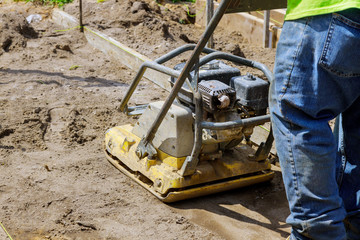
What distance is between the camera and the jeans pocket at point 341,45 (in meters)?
2.23

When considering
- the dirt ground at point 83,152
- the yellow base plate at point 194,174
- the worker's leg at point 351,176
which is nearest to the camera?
the worker's leg at point 351,176

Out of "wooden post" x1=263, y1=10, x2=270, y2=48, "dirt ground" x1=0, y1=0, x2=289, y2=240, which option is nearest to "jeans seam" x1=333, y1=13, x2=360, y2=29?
"dirt ground" x1=0, y1=0, x2=289, y2=240

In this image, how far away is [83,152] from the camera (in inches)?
174

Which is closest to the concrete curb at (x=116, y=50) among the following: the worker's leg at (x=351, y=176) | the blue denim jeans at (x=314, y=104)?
the worker's leg at (x=351, y=176)

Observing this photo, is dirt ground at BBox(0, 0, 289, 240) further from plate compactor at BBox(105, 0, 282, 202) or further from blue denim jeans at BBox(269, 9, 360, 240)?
blue denim jeans at BBox(269, 9, 360, 240)

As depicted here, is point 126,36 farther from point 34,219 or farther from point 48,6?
point 34,219

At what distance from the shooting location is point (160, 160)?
3.78 metres

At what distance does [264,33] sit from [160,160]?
14.1 ft

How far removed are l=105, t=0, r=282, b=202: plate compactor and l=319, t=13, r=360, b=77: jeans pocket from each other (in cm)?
111

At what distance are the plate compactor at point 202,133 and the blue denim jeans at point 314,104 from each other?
0.93 metres

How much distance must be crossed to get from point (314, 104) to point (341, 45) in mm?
268

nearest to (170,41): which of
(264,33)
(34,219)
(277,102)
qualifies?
(264,33)

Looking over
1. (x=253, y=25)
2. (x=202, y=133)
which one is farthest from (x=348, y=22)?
(x=253, y=25)

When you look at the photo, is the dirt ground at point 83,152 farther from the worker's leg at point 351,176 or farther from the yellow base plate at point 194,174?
the worker's leg at point 351,176
